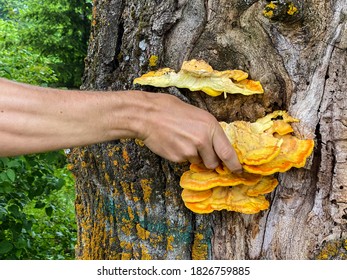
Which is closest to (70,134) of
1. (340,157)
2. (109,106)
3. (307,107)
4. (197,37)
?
(109,106)

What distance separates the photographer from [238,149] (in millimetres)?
2107

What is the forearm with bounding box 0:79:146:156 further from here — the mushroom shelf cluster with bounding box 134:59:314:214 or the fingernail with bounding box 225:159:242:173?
the fingernail with bounding box 225:159:242:173

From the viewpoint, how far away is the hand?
2.04 meters

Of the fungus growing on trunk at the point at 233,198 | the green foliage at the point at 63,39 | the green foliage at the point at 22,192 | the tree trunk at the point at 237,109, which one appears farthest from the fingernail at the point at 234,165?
the green foliage at the point at 63,39

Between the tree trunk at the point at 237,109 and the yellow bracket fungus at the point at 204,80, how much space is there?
0.07 m

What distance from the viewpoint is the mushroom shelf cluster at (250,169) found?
2.05 metres

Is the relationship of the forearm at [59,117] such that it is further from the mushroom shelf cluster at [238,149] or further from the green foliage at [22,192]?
the green foliage at [22,192]

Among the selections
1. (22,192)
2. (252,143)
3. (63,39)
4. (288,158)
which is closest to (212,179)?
(252,143)

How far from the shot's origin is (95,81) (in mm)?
2672

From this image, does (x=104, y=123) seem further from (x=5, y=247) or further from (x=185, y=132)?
(x=5, y=247)

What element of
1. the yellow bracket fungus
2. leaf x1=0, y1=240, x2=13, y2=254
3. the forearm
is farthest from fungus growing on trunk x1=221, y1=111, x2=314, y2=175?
leaf x1=0, y1=240, x2=13, y2=254

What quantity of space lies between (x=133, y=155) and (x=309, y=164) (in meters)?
0.88

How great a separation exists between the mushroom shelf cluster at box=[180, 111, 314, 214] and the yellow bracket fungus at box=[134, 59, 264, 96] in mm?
160

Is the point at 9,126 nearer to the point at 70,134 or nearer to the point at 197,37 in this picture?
the point at 70,134
